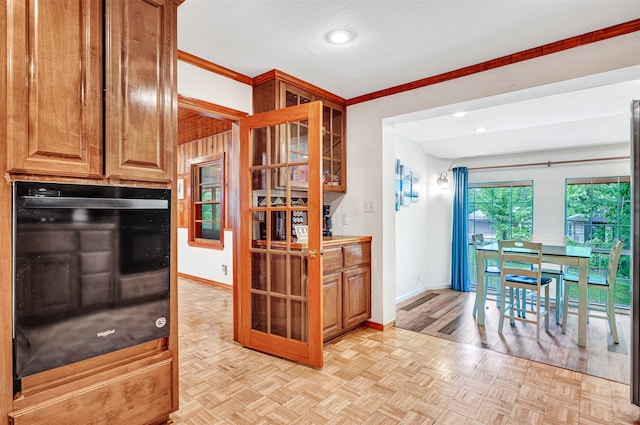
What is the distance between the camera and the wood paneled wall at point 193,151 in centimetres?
528

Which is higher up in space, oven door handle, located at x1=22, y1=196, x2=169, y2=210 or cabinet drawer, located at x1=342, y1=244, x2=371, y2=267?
oven door handle, located at x1=22, y1=196, x2=169, y2=210

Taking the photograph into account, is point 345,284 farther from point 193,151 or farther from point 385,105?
point 193,151

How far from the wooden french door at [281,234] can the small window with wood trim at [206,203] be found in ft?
8.49

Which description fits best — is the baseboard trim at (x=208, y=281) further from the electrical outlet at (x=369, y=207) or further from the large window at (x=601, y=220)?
Result: the large window at (x=601, y=220)

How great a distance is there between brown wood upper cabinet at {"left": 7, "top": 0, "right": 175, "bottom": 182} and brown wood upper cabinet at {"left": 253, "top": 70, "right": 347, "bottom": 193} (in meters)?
1.25

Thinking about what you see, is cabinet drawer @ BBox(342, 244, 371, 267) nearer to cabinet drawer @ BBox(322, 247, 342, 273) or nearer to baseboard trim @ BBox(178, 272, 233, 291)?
cabinet drawer @ BBox(322, 247, 342, 273)

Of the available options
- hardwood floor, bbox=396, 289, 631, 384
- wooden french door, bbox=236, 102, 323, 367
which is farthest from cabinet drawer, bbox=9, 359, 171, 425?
hardwood floor, bbox=396, 289, 631, 384

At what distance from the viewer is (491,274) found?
3.96 m

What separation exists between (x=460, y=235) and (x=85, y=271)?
17.0ft

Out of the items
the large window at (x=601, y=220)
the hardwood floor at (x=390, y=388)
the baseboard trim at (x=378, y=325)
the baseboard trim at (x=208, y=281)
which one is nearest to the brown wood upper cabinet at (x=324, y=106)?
the baseboard trim at (x=378, y=325)

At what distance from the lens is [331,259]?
302cm

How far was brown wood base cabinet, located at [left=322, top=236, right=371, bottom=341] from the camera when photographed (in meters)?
2.99

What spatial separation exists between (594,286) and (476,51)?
105 inches

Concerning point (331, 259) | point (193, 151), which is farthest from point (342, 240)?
point (193, 151)
